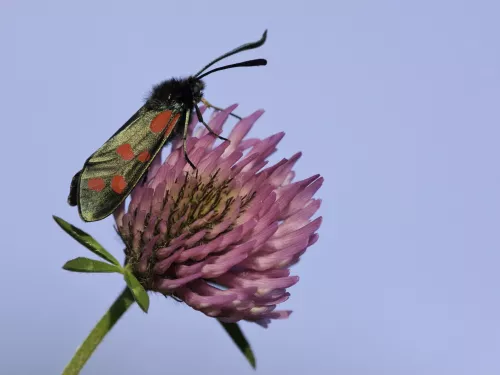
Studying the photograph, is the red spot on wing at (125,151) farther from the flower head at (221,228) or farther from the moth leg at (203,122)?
the moth leg at (203,122)

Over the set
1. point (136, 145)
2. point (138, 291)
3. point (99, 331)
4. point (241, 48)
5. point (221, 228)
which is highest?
point (241, 48)

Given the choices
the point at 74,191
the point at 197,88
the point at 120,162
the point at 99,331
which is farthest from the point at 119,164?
the point at 99,331

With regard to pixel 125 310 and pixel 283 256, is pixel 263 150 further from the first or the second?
pixel 125 310

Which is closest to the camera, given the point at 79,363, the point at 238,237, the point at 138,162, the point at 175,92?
the point at 79,363

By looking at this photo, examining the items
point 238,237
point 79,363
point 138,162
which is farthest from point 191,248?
point 79,363

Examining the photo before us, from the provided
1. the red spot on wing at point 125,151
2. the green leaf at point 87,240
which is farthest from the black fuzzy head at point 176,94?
the green leaf at point 87,240

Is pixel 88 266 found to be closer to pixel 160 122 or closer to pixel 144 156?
pixel 144 156
